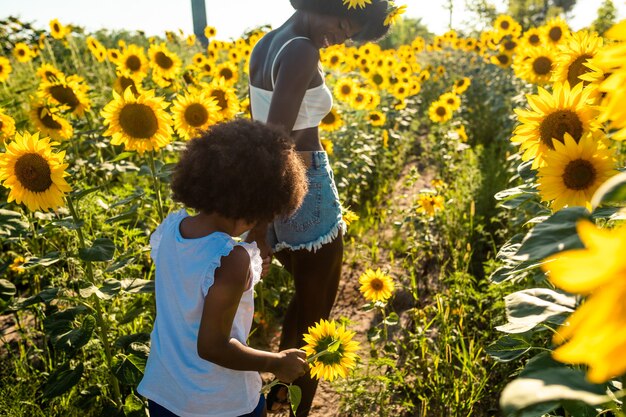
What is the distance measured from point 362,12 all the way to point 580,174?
102cm

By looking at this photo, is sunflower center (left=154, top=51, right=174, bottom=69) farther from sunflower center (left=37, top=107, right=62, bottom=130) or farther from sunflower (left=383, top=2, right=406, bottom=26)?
sunflower (left=383, top=2, right=406, bottom=26)

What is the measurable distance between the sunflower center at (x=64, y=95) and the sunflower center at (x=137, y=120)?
0.98 metres

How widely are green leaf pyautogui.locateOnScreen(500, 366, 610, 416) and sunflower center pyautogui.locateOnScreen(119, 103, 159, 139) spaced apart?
1.86 meters

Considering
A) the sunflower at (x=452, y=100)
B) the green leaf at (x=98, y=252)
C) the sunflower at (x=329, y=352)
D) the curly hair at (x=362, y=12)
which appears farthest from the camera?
the sunflower at (x=452, y=100)

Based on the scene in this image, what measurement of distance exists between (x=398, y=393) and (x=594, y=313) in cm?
208

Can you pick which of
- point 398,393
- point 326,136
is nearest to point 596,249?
point 398,393

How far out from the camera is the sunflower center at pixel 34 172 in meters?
1.73

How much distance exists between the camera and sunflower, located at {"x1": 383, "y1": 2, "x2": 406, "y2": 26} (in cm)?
215

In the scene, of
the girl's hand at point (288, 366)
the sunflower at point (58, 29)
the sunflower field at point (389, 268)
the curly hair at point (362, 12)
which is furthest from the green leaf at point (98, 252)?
the sunflower at point (58, 29)

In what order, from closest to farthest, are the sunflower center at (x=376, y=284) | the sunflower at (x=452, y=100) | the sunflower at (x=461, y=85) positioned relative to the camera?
1. the sunflower center at (x=376, y=284)
2. the sunflower at (x=452, y=100)
3. the sunflower at (x=461, y=85)

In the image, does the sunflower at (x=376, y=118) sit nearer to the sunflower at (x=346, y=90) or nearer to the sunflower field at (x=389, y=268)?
the sunflower field at (x=389, y=268)

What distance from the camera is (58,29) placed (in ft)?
18.2

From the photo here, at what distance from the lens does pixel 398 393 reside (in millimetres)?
2287

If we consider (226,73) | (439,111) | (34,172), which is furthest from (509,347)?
(439,111)
